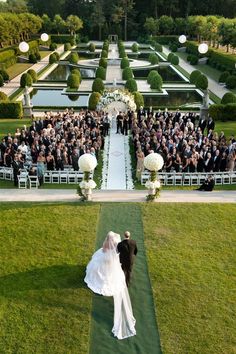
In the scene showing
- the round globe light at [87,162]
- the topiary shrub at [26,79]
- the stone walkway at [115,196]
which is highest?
the round globe light at [87,162]

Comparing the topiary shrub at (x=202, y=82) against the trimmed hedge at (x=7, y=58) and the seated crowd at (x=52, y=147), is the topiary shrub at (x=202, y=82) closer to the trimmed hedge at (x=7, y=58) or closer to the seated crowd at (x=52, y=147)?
the seated crowd at (x=52, y=147)

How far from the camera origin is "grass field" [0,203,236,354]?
8384mm

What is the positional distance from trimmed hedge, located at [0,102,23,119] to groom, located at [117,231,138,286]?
19191 mm

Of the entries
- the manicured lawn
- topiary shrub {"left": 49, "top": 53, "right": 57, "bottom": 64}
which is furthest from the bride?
topiary shrub {"left": 49, "top": 53, "right": 57, "bottom": 64}

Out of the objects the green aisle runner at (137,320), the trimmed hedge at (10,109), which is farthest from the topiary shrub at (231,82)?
the green aisle runner at (137,320)

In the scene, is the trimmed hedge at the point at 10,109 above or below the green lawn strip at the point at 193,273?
below

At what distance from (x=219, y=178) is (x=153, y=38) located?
67208mm

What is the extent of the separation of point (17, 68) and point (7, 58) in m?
1.50

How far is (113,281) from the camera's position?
945 cm

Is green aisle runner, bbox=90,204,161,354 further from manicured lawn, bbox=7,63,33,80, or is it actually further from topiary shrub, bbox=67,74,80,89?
manicured lawn, bbox=7,63,33,80

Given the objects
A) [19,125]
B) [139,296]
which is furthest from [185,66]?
[139,296]

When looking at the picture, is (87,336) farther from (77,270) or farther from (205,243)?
(205,243)

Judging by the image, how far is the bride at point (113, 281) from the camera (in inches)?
340

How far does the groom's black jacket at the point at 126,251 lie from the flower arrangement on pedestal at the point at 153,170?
4.33 metres
